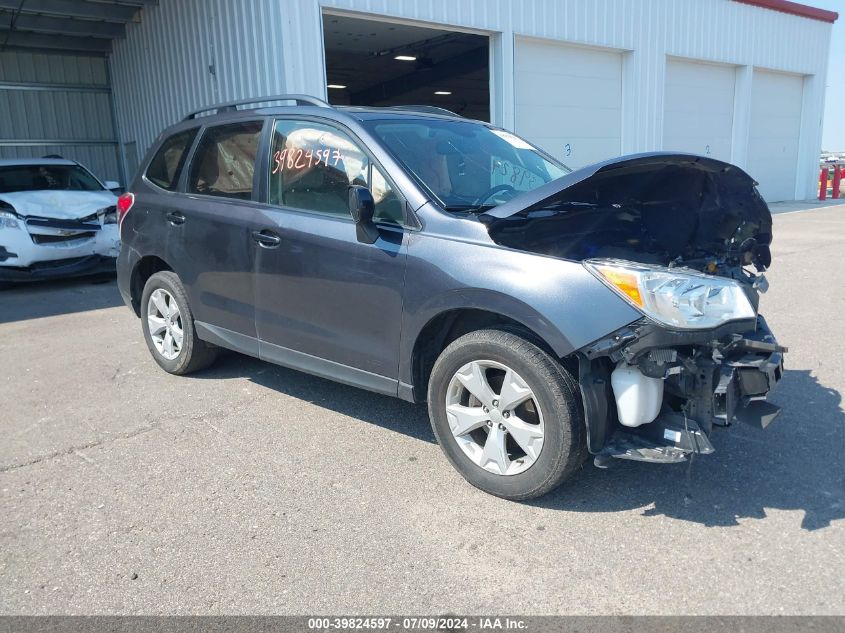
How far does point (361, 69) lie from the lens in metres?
20.1

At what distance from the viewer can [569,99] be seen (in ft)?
47.3

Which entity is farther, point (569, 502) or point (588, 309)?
point (569, 502)

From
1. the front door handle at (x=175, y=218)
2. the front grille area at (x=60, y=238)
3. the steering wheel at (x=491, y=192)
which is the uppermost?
the steering wheel at (x=491, y=192)

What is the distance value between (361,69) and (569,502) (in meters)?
18.9

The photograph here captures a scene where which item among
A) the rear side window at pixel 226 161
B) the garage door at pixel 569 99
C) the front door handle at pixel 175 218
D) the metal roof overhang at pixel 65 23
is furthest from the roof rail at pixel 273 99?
the garage door at pixel 569 99

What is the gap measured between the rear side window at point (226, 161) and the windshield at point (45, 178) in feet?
19.7

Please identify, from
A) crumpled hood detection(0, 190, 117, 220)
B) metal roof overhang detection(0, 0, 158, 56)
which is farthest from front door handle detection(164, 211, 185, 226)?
metal roof overhang detection(0, 0, 158, 56)

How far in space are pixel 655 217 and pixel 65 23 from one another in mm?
13588

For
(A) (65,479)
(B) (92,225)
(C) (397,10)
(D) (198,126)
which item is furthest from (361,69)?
(A) (65,479)

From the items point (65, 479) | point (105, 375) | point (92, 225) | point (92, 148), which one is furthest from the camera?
point (92, 148)

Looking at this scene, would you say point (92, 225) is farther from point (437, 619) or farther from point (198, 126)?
point (437, 619)

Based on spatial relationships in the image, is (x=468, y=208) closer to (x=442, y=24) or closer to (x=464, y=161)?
(x=464, y=161)

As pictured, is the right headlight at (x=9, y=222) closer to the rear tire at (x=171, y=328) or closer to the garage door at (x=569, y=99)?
the rear tire at (x=171, y=328)

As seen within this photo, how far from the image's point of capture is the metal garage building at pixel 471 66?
10664 millimetres
